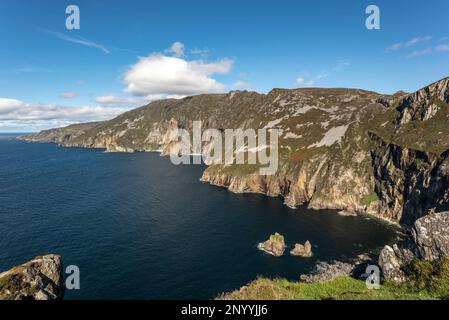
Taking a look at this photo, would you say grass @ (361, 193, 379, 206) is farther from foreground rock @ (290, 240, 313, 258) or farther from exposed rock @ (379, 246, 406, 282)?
exposed rock @ (379, 246, 406, 282)

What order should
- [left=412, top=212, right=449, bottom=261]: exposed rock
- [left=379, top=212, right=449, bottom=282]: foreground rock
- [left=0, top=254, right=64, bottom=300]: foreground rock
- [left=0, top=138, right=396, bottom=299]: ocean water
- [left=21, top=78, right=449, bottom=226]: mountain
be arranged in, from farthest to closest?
[left=21, top=78, right=449, bottom=226]: mountain
[left=0, top=138, right=396, bottom=299]: ocean water
[left=379, top=212, right=449, bottom=282]: foreground rock
[left=412, top=212, right=449, bottom=261]: exposed rock
[left=0, top=254, right=64, bottom=300]: foreground rock

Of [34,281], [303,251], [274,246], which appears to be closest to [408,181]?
[303,251]

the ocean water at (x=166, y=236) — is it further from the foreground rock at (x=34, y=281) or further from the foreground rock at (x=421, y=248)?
the foreground rock at (x=421, y=248)

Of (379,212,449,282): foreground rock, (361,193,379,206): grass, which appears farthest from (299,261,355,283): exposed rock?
(361,193,379,206): grass

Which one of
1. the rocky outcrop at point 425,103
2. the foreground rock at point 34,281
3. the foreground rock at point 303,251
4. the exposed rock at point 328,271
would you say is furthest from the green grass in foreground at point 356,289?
the rocky outcrop at point 425,103

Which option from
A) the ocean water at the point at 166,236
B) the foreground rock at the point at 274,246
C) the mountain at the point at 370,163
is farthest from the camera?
the mountain at the point at 370,163
